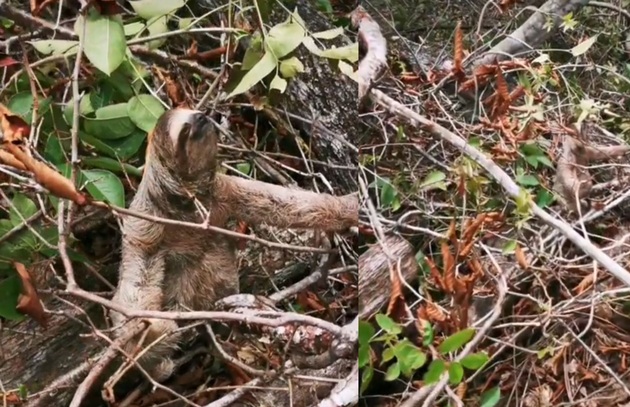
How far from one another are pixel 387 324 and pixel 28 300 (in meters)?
0.60

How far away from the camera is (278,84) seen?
1.22 metres

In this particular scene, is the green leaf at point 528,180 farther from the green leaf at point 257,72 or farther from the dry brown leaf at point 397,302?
the green leaf at point 257,72

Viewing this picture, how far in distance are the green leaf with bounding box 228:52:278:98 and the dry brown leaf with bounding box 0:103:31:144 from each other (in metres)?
0.35

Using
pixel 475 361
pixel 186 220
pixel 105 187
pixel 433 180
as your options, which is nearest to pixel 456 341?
pixel 475 361

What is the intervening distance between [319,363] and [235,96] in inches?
19.8

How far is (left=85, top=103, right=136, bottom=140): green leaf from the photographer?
115 centimetres

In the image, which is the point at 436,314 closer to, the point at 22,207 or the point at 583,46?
the point at 583,46

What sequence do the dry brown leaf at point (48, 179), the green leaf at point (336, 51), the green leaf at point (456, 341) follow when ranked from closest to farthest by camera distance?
the dry brown leaf at point (48, 179), the green leaf at point (456, 341), the green leaf at point (336, 51)

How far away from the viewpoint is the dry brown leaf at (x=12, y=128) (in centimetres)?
105

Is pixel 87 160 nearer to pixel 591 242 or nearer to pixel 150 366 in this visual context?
pixel 150 366

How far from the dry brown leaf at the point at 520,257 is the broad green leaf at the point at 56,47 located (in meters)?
0.79

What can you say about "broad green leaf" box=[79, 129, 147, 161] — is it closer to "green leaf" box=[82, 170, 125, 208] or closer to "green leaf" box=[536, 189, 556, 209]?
"green leaf" box=[82, 170, 125, 208]

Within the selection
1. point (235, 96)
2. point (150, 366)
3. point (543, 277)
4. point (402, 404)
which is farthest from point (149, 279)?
point (543, 277)

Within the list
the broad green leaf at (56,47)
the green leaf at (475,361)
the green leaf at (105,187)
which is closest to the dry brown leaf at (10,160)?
the green leaf at (105,187)
